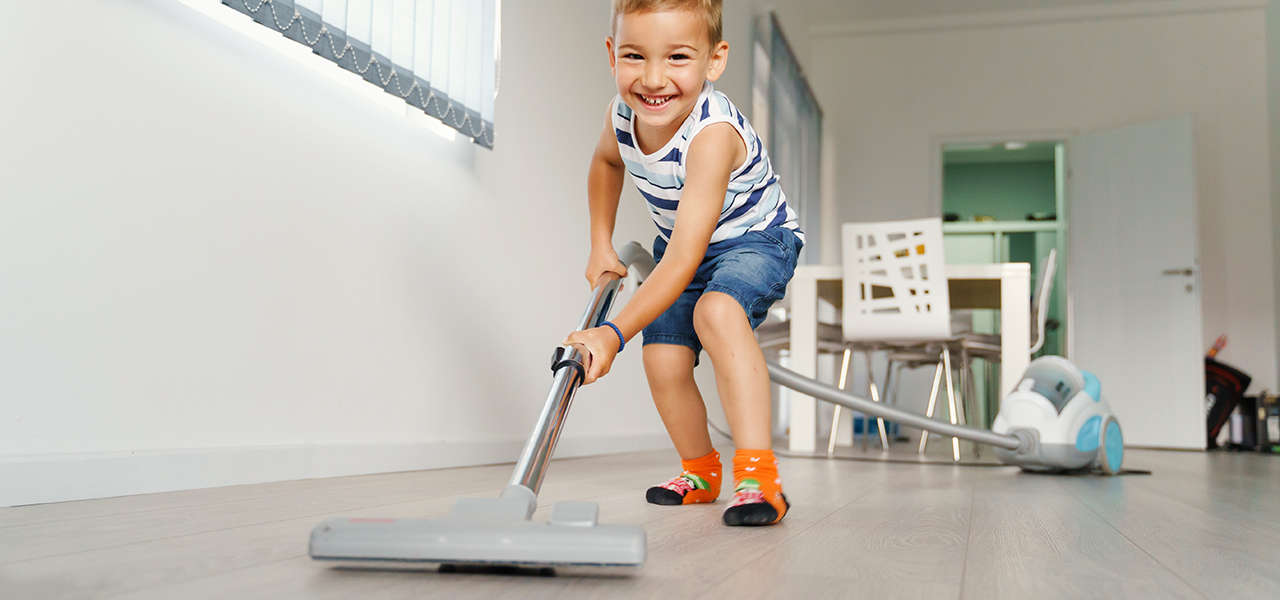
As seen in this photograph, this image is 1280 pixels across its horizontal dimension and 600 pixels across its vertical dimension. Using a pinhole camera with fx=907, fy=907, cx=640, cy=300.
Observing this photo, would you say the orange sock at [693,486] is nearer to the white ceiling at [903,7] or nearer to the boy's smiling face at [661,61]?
the boy's smiling face at [661,61]

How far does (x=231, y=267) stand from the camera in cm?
134

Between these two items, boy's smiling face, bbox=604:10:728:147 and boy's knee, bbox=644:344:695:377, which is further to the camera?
boy's knee, bbox=644:344:695:377

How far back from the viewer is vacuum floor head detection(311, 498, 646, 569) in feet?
2.02

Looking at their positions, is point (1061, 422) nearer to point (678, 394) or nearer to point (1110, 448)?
point (1110, 448)

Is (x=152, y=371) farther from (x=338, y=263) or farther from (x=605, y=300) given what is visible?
(x=605, y=300)

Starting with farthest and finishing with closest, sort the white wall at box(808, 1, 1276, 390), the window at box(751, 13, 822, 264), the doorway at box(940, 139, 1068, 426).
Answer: the doorway at box(940, 139, 1068, 426) < the white wall at box(808, 1, 1276, 390) < the window at box(751, 13, 822, 264)

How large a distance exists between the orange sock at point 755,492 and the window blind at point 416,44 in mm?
937

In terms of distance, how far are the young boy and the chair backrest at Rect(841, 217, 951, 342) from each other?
1694 millimetres

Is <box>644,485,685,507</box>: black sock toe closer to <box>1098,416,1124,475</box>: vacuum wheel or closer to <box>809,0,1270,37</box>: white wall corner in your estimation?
<box>1098,416,1124,475</box>: vacuum wheel

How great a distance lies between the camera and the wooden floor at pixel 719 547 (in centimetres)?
63

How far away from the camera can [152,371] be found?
3.98 ft

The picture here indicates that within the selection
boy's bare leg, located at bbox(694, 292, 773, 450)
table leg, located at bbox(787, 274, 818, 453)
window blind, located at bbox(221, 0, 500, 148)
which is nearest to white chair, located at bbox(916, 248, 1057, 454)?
table leg, located at bbox(787, 274, 818, 453)

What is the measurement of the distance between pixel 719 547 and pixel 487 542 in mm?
275

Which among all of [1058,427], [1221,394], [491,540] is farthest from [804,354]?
[1221,394]
